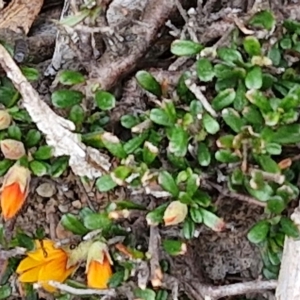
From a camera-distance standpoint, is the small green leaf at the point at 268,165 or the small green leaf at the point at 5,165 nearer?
the small green leaf at the point at 268,165

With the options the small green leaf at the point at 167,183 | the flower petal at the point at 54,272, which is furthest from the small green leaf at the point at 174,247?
the flower petal at the point at 54,272

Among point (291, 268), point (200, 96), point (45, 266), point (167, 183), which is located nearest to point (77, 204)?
point (45, 266)

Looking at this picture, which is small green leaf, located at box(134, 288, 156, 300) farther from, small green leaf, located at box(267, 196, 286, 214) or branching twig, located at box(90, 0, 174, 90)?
branching twig, located at box(90, 0, 174, 90)

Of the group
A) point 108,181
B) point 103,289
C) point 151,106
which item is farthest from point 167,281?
point 151,106

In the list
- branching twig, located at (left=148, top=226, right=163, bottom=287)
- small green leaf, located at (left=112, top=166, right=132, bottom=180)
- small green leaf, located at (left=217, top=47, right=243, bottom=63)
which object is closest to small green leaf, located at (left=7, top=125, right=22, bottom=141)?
small green leaf, located at (left=112, top=166, right=132, bottom=180)

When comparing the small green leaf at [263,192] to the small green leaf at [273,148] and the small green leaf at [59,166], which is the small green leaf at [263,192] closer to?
the small green leaf at [273,148]
